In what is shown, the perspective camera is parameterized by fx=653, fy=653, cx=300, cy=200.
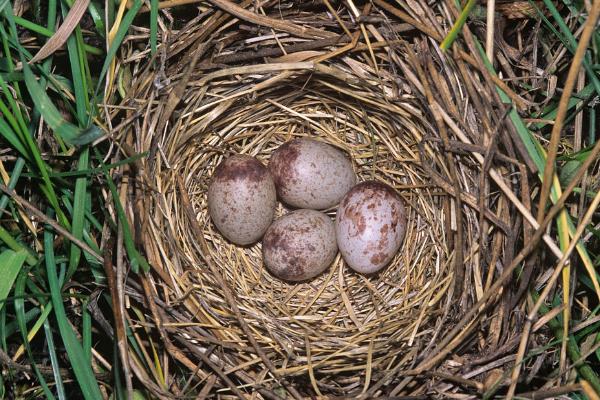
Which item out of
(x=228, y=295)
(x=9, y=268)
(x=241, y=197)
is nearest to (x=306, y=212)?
(x=241, y=197)

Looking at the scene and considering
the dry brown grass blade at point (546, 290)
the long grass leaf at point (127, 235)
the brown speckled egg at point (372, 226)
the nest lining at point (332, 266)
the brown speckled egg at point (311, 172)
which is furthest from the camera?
the brown speckled egg at point (311, 172)

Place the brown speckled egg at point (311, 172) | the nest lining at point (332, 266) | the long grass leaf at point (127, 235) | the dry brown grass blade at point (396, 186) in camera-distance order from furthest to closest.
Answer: the brown speckled egg at point (311, 172) < the nest lining at point (332, 266) < the dry brown grass blade at point (396, 186) < the long grass leaf at point (127, 235)

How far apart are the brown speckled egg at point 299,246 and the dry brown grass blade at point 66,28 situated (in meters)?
1.02

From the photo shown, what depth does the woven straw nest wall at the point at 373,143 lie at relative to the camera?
2072 mm

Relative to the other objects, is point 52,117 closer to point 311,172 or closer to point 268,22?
point 268,22

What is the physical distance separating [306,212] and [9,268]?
3.56 feet

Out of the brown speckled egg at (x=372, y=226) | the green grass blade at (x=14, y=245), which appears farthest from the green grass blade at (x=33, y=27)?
the brown speckled egg at (x=372, y=226)

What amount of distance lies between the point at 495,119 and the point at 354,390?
977mm

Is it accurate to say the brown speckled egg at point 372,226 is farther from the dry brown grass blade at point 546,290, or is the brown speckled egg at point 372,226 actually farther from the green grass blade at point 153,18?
the green grass blade at point 153,18

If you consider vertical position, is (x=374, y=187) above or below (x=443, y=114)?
below

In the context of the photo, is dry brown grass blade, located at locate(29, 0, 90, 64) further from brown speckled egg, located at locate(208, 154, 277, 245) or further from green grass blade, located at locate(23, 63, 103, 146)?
brown speckled egg, located at locate(208, 154, 277, 245)

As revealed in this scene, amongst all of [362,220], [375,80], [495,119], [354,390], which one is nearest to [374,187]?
[362,220]

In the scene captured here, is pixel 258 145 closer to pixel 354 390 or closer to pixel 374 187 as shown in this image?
pixel 374 187

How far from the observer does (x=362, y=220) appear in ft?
7.86
